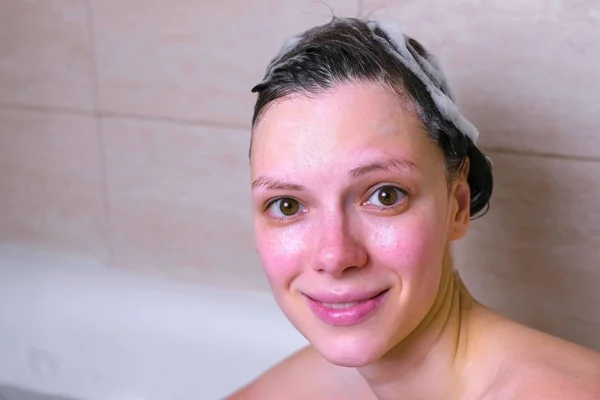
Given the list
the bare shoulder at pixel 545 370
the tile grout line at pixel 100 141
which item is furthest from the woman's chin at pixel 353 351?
the tile grout line at pixel 100 141

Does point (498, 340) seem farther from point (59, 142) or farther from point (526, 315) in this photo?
point (59, 142)

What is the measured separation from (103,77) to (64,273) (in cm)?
37

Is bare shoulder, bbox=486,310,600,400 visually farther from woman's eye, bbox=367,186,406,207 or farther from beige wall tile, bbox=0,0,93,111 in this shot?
beige wall tile, bbox=0,0,93,111

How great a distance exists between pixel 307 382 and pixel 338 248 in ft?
1.27

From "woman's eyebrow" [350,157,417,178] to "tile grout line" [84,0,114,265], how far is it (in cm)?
84

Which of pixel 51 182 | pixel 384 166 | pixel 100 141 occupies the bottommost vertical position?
pixel 51 182

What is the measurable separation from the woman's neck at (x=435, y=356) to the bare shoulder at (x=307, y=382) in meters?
0.14

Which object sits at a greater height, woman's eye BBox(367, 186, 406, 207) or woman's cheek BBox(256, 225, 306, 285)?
woman's eye BBox(367, 186, 406, 207)

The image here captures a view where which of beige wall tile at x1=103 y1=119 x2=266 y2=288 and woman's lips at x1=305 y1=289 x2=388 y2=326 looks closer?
woman's lips at x1=305 y1=289 x2=388 y2=326

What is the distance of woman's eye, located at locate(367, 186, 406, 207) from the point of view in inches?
29.0

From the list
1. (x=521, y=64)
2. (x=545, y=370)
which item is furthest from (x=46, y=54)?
(x=545, y=370)

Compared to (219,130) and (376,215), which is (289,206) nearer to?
(376,215)

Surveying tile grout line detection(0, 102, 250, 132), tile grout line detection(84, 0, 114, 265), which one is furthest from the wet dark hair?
tile grout line detection(84, 0, 114, 265)

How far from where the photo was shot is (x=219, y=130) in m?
1.36
